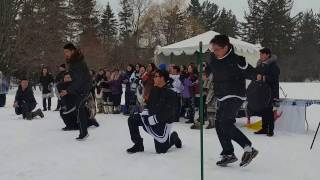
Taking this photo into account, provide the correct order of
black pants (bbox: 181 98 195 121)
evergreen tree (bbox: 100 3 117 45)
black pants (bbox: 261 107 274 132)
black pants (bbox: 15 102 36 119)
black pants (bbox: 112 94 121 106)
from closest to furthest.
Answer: black pants (bbox: 261 107 274 132) < black pants (bbox: 181 98 195 121) < black pants (bbox: 15 102 36 119) < black pants (bbox: 112 94 121 106) < evergreen tree (bbox: 100 3 117 45)

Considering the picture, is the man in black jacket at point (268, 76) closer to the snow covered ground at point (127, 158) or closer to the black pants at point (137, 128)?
the snow covered ground at point (127, 158)

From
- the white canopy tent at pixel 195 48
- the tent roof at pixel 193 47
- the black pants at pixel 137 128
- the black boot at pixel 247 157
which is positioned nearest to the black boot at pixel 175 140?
the black pants at pixel 137 128

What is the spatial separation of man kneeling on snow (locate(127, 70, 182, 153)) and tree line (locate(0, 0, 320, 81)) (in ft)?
91.5

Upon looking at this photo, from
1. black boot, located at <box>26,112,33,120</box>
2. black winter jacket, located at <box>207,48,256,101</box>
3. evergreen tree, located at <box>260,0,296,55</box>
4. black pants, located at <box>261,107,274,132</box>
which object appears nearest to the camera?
black winter jacket, located at <box>207,48,256,101</box>

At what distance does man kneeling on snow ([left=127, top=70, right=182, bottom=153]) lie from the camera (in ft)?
25.1

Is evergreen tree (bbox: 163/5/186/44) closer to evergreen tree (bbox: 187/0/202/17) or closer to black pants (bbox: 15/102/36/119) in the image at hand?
evergreen tree (bbox: 187/0/202/17)

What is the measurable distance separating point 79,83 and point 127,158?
2259 millimetres

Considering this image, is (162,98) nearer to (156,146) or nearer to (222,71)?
(156,146)

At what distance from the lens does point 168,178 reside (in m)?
6.18

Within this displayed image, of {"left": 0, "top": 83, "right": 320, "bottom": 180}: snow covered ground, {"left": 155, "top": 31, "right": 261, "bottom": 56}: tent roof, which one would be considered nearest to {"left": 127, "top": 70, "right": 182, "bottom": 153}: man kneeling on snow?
{"left": 0, "top": 83, "right": 320, "bottom": 180}: snow covered ground

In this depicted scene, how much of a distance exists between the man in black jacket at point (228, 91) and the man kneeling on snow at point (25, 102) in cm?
744

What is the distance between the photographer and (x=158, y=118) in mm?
7645

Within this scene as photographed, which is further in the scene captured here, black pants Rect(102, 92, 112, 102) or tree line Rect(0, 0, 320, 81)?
tree line Rect(0, 0, 320, 81)

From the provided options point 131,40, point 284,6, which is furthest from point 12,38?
point 284,6
